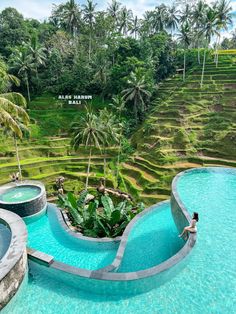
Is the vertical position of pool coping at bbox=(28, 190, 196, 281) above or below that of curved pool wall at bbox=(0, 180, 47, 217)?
above

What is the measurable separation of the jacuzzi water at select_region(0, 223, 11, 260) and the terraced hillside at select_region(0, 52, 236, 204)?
42.6ft

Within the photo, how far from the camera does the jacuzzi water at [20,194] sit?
17.1 meters

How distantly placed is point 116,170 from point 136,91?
12437mm

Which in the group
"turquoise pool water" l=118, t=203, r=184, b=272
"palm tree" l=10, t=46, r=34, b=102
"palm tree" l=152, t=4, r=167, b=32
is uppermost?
"palm tree" l=152, t=4, r=167, b=32

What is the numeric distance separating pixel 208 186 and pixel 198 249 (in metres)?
7.00

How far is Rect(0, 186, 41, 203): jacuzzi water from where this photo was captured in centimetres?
1709

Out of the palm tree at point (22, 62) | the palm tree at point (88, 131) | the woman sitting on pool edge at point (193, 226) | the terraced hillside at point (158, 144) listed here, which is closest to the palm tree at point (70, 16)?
the palm tree at point (22, 62)

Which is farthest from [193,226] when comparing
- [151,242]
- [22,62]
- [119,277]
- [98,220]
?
[22,62]

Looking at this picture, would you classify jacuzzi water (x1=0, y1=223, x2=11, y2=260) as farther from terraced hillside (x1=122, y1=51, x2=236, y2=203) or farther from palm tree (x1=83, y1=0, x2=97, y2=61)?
palm tree (x1=83, y1=0, x2=97, y2=61)

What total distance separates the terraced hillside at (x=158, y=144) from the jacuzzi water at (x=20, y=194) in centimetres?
536

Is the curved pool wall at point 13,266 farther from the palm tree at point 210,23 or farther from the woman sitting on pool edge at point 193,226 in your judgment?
the palm tree at point 210,23

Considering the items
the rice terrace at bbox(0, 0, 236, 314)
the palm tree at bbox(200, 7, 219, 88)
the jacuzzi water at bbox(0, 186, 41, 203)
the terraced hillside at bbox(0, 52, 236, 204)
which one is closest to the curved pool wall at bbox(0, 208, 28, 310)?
the rice terrace at bbox(0, 0, 236, 314)

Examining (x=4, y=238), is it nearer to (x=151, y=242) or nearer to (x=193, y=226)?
(x=151, y=242)

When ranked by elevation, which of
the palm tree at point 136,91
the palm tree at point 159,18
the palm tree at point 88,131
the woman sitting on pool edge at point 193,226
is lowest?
the woman sitting on pool edge at point 193,226
